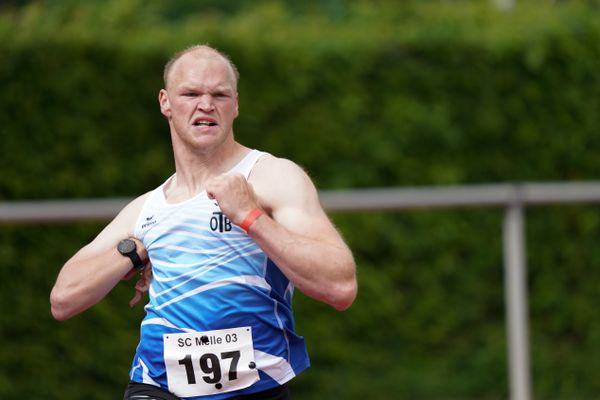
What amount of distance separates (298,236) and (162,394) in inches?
28.7

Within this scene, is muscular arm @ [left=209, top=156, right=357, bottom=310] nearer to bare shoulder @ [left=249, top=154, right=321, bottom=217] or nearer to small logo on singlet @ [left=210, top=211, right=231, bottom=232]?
bare shoulder @ [left=249, top=154, right=321, bottom=217]

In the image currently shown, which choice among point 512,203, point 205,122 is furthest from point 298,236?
point 512,203

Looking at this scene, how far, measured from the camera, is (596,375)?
26.7 ft

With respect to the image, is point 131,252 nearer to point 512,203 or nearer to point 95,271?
point 95,271

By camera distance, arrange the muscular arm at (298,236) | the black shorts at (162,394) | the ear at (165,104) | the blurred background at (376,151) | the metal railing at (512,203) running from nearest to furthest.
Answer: the muscular arm at (298,236)
the black shorts at (162,394)
the ear at (165,104)
the metal railing at (512,203)
the blurred background at (376,151)

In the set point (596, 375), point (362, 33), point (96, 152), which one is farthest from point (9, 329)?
point (596, 375)

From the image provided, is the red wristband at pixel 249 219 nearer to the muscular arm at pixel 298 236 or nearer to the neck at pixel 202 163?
the muscular arm at pixel 298 236

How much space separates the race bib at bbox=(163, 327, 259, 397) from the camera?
3.72 m

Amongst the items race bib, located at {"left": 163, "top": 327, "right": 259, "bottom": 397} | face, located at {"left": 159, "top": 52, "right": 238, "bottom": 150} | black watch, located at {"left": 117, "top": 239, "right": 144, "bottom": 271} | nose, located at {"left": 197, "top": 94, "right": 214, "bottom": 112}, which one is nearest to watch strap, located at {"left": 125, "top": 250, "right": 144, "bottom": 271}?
black watch, located at {"left": 117, "top": 239, "right": 144, "bottom": 271}

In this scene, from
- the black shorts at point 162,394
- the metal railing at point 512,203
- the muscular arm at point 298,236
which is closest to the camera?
the muscular arm at point 298,236

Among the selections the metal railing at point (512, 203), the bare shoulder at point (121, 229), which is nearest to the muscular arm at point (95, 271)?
the bare shoulder at point (121, 229)

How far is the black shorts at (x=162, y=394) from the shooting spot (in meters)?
3.78

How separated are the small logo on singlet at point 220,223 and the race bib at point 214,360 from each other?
12.3 inches

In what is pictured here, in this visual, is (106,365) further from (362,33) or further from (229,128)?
(229,128)
